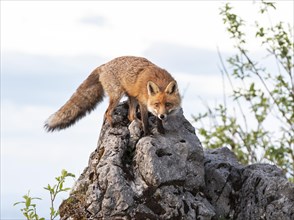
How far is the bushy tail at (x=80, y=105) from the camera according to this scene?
37.1 ft

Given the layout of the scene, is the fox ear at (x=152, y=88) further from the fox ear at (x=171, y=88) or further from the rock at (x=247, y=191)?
the rock at (x=247, y=191)

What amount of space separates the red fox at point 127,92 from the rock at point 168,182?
0.23 metres

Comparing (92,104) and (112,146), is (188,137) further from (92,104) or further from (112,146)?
(92,104)

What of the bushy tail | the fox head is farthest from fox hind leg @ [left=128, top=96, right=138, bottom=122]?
the bushy tail

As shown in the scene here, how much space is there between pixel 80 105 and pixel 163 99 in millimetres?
1988

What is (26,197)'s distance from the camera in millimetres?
8000

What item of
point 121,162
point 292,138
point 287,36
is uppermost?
point 287,36

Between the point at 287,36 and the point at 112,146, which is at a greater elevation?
the point at 287,36

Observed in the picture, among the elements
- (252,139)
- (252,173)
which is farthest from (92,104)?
(252,139)

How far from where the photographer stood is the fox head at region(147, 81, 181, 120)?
390 inches

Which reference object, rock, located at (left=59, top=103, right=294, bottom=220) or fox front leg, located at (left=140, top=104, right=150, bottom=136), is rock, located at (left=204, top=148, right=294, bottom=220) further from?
fox front leg, located at (left=140, top=104, right=150, bottom=136)

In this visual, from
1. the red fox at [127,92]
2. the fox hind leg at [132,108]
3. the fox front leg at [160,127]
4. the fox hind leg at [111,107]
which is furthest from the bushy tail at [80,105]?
the fox front leg at [160,127]

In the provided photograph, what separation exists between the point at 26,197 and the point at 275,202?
3.92 m

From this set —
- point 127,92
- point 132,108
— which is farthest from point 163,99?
point 127,92
